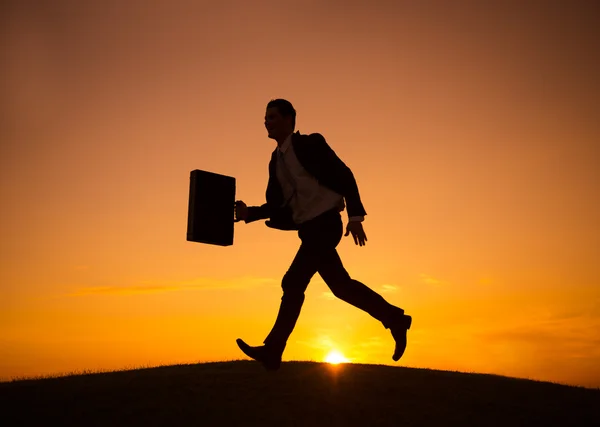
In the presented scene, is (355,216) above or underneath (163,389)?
above

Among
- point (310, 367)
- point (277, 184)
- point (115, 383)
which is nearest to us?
point (277, 184)

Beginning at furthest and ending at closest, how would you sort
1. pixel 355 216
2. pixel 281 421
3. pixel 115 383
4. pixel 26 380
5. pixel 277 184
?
pixel 26 380 → pixel 115 383 → pixel 277 184 → pixel 355 216 → pixel 281 421

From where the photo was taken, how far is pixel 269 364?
671 cm

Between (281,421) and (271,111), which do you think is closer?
(281,421)

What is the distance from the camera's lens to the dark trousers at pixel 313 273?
6594mm

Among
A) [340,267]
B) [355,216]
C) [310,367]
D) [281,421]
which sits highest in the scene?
[355,216]

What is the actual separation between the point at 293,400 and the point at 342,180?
232cm

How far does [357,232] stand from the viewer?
256 inches

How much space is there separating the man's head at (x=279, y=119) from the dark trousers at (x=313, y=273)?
3.42ft

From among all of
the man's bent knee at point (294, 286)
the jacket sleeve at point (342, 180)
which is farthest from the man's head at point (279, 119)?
the man's bent knee at point (294, 286)

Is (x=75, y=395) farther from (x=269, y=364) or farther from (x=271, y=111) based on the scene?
(x=271, y=111)

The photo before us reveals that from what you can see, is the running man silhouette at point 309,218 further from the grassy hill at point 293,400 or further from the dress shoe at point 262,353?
Result: the grassy hill at point 293,400

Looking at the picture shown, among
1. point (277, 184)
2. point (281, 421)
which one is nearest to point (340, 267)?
point (277, 184)

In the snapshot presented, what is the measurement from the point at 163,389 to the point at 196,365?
2.01m
